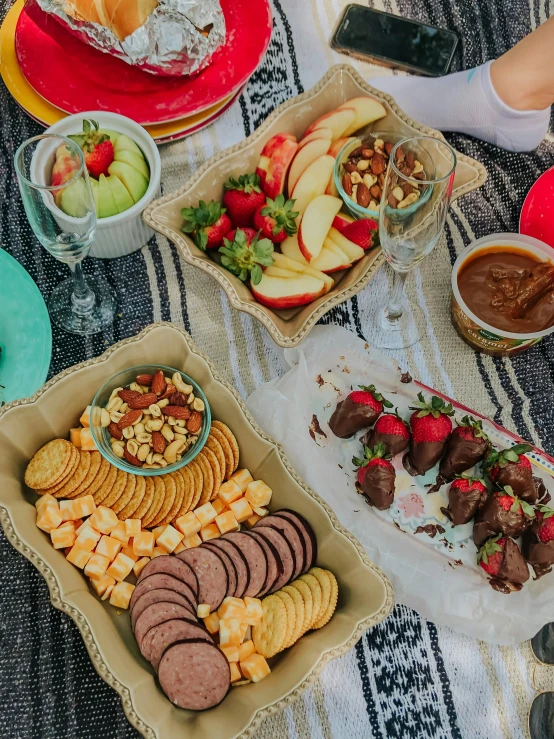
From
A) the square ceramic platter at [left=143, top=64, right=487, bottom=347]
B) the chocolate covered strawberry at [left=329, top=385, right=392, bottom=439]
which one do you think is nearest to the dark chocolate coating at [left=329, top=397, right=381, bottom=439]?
the chocolate covered strawberry at [left=329, top=385, right=392, bottom=439]

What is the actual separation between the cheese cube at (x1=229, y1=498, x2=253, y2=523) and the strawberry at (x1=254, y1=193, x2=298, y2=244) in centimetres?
43

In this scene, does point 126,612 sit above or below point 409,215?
below

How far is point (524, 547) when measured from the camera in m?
1.04

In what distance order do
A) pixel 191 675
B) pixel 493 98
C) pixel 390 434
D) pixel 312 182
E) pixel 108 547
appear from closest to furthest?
pixel 191 675, pixel 108 547, pixel 390 434, pixel 312 182, pixel 493 98

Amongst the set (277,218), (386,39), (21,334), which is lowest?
(21,334)

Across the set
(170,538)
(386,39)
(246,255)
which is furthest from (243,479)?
(386,39)

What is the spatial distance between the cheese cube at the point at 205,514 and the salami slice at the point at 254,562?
6 centimetres

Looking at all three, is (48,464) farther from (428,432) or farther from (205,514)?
(428,432)

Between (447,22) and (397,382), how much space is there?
776mm

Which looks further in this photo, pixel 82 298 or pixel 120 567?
pixel 82 298

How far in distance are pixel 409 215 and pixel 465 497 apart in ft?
1.34

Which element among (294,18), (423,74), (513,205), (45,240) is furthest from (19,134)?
(513,205)

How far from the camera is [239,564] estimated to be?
94 centimetres

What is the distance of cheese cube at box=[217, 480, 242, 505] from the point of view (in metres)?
1.00
